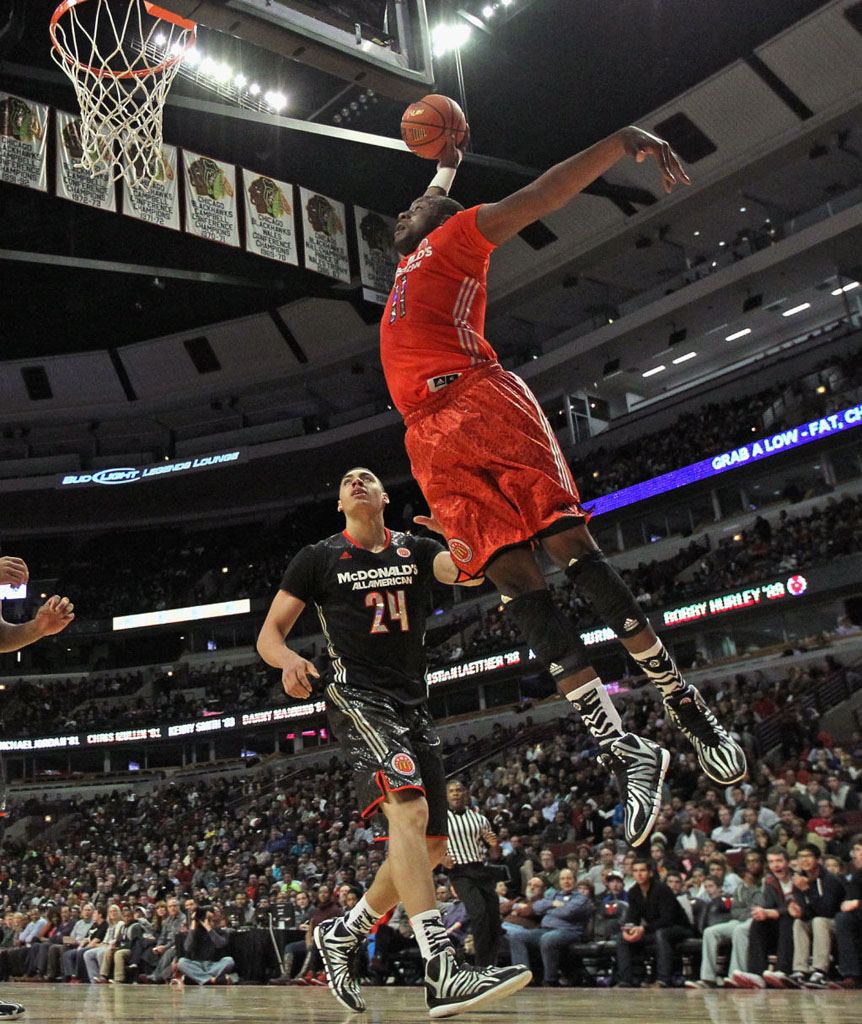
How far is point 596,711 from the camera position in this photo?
136 inches

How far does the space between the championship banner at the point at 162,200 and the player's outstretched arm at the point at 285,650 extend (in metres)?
12.3

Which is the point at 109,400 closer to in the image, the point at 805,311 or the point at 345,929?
the point at 805,311

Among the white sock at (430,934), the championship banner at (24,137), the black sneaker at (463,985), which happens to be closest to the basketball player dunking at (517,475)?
the black sneaker at (463,985)

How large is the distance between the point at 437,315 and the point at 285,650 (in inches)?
56.7

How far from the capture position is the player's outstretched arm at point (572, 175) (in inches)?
129

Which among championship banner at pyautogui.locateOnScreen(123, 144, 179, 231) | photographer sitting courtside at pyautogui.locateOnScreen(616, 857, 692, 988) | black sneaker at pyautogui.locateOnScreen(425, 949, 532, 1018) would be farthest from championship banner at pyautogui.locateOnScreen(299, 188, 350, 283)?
black sneaker at pyautogui.locateOnScreen(425, 949, 532, 1018)

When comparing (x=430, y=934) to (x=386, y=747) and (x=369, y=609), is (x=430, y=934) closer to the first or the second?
(x=386, y=747)

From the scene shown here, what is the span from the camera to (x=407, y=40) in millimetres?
7555

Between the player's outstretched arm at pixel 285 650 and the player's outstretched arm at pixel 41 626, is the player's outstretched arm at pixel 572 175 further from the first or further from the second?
the player's outstretched arm at pixel 41 626

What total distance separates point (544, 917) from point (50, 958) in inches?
356

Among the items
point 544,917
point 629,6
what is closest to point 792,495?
point 629,6

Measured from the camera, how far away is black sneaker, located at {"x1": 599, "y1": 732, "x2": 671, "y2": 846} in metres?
3.15

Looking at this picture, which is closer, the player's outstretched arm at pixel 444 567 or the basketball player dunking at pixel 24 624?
the player's outstretched arm at pixel 444 567

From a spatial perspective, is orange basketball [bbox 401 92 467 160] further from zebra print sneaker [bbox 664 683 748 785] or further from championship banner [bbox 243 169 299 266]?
championship banner [bbox 243 169 299 266]
